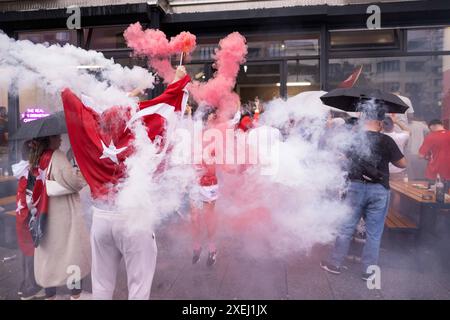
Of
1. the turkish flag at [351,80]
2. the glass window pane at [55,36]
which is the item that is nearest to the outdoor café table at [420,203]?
the turkish flag at [351,80]

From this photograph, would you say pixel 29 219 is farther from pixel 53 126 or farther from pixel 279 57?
pixel 279 57

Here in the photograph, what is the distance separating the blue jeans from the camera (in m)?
4.21

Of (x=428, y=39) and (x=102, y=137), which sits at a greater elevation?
(x=428, y=39)

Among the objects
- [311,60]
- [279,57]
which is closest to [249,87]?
[279,57]

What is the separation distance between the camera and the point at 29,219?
363 cm

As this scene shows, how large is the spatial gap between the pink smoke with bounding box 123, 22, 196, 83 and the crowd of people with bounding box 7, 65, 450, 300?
42 cm

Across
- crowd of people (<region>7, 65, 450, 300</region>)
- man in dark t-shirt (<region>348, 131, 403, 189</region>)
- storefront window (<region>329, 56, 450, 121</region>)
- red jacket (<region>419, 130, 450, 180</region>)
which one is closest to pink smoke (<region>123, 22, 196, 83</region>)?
crowd of people (<region>7, 65, 450, 300</region>)

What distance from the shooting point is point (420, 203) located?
16.2 feet

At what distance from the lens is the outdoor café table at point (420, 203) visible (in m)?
4.79

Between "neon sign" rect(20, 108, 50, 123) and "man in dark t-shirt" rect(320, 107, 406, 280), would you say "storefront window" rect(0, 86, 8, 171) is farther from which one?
"man in dark t-shirt" rect(320, 107, 406, 280)

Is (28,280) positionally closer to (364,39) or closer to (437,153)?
(437,153)

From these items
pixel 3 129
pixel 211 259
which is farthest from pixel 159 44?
pixel 3 129

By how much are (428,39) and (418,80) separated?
2.54 feet

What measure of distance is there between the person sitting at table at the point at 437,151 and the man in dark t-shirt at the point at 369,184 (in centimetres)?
210
